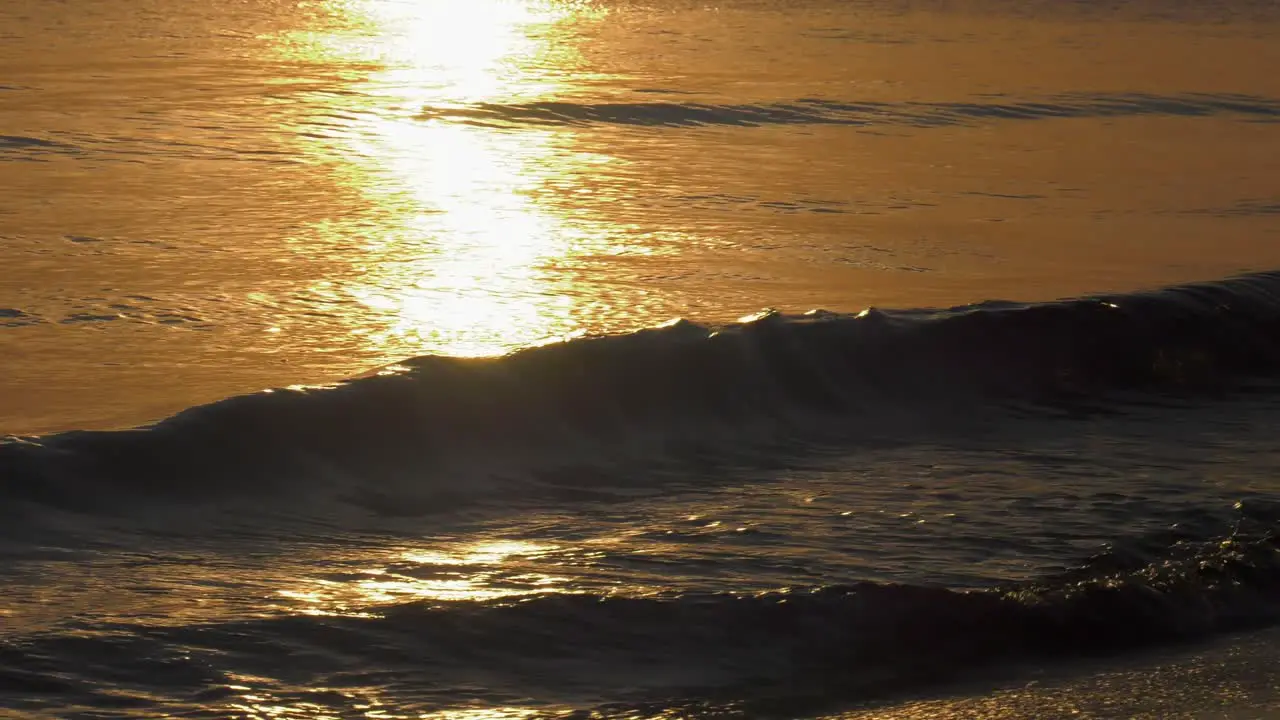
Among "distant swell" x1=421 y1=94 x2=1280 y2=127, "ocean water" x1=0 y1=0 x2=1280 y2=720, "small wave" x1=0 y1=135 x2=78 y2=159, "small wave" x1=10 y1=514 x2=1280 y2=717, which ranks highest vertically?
"distant swell" x1=421 y1=94 x2=1280 y2=127

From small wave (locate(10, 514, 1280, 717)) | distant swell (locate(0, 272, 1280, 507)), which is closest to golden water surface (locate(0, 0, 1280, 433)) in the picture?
distant swell (locate(0, 272, 1280, 507))

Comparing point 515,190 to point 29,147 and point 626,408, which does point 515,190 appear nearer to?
point 29,147

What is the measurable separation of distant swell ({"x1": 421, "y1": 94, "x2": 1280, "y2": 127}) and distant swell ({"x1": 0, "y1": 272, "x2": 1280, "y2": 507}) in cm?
495

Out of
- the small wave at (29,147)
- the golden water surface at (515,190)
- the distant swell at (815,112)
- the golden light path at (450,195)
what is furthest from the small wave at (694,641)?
the distant swell at (815,112)

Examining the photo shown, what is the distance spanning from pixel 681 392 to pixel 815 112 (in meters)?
6.84

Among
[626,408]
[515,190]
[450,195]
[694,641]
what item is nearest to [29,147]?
[450,195]

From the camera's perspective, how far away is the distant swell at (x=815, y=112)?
12492mm

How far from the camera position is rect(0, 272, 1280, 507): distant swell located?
5254mm

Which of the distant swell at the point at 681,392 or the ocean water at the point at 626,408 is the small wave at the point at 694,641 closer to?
the ocean water at the point at 626,408

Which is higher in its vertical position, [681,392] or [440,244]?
[440,244]

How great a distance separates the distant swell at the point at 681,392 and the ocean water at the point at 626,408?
2cm

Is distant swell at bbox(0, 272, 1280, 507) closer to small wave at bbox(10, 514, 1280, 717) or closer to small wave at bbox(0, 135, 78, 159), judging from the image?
small wave at bbox(10, 514, 1280, 717)

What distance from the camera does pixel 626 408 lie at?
20.9ft

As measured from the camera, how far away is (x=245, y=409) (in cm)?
548
